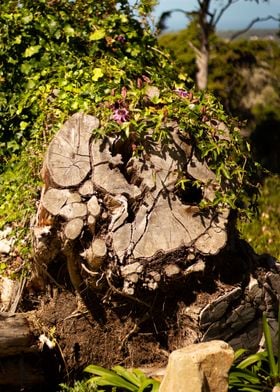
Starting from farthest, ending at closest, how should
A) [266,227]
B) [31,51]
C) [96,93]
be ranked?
[266,227] → [31,51] → [96,93]

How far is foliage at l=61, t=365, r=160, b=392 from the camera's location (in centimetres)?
503

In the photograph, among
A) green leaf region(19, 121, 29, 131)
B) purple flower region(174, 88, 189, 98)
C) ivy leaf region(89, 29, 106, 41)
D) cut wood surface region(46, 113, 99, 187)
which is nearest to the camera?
cut wood surface region(46, 113, 99, 187)

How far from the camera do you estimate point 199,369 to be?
4.38 meters

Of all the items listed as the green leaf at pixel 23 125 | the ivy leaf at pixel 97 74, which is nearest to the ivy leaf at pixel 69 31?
the ivy leaf at pixel 97 74

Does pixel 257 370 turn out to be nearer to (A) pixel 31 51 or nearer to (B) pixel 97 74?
(B) pixel 97 74

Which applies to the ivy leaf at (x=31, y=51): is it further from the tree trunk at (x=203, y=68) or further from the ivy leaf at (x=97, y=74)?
the tree trunk at (x=203, y=68)

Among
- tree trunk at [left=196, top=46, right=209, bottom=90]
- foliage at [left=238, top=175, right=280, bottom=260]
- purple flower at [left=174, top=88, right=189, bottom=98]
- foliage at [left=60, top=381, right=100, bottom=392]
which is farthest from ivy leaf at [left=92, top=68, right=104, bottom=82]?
tree trunk at [left=196, top=46, right=209, bottom=90]

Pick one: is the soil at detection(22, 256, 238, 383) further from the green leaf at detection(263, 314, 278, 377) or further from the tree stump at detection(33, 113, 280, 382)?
the green leaf at detection(263, 314, 278, 377)

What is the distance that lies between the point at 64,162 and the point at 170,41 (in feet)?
36.1

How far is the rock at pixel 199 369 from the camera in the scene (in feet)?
14.4

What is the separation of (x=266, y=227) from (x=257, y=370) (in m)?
4.14

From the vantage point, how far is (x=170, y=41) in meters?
15.8

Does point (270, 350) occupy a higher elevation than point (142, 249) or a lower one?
lower

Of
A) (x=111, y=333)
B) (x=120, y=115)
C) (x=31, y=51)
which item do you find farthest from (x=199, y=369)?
(x=31, y=51)
